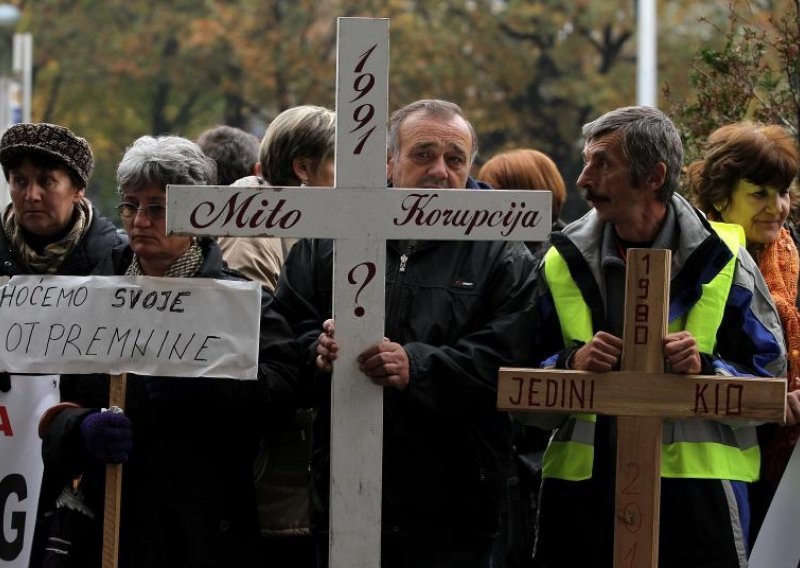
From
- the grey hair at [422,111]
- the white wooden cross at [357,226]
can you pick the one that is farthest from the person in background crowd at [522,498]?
the white wooden cross at [357,226]

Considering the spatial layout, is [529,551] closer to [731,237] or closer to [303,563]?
[303,563]

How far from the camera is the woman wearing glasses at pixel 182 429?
14.5ft

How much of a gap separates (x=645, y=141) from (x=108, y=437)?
1685 mm

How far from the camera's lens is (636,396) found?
3990 millimetres

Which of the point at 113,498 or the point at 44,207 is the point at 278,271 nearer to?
the point at 44,207

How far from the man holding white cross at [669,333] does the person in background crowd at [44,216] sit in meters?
1.44

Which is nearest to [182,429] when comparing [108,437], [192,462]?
[192,462]

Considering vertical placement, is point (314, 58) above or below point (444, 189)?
above

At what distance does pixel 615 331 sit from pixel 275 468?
1158 mm

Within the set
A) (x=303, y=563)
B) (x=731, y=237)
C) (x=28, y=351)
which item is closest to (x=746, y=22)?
(x=731, y=237)

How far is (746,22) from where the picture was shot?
20.7 feet

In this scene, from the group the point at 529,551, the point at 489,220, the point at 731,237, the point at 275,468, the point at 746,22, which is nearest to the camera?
the point at 489,220

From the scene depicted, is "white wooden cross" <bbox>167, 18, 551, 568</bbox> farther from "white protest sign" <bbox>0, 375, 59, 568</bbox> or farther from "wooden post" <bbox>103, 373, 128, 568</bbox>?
"white protest sign" <bbox>0, 375, 59, 568</bbox>

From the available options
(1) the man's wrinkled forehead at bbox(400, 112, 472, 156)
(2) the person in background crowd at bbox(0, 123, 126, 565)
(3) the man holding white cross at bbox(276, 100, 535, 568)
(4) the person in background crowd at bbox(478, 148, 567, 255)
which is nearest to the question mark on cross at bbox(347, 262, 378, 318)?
(3) the man holding white cross at bbox(276, 100, 535, 568)
